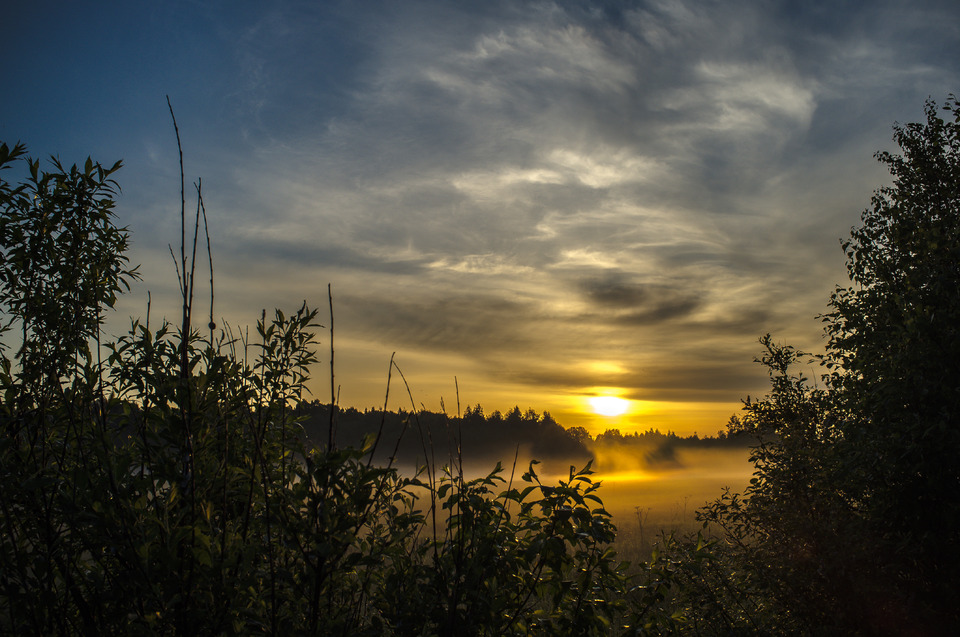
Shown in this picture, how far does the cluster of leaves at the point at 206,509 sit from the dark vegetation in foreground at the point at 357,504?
20 mm

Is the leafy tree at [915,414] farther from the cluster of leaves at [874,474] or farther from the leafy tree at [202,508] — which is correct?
the leafy tree at [202,508]

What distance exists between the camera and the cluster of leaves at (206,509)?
2.22 meters

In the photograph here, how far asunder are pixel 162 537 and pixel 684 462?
15187cm

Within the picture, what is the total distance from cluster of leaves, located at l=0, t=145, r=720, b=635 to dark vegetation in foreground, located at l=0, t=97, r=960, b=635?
20 mm

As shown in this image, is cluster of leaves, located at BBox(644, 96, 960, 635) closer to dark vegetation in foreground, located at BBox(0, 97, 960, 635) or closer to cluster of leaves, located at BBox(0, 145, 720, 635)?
dark vegetation in foreground, located at BBox(0, 97, 960, 635)

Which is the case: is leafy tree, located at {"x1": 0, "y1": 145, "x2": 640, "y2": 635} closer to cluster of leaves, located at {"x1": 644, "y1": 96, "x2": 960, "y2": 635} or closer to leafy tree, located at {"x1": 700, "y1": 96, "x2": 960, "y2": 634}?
cluster of leaves, located at {"x1": 644, "y1": 96, "x2": 960, "y2": 635}

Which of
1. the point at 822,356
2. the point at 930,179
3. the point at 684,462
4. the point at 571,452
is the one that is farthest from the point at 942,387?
the point at 684,462

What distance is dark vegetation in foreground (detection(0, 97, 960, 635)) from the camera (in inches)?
89.7

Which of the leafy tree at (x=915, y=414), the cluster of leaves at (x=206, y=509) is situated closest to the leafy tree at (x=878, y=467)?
the leafy tree at (x=915, y=414)

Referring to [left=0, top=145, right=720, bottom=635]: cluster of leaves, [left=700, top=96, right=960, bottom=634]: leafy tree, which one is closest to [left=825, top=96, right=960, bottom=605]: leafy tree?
[left=700, top=96, right=960, bottom=634]: leafy tree

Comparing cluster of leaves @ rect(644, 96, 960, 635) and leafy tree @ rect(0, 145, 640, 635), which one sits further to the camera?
cluster of leaves @ rect(644, 96, 960, 635)

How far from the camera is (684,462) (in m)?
138

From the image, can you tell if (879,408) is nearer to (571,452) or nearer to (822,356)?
(822,356)

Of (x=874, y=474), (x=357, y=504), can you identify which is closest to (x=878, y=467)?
(x=874, y=474)
